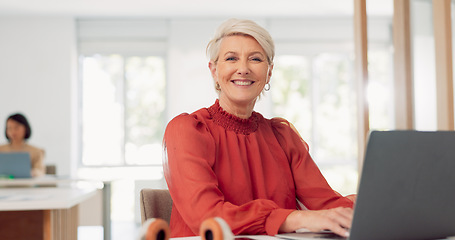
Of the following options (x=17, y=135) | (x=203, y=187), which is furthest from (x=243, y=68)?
(x=17, y=135)

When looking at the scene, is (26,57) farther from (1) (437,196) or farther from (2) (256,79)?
(1) (437,196)

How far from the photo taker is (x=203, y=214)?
125cm

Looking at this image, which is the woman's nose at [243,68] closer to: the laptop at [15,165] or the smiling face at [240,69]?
the smiling face at [240,69]

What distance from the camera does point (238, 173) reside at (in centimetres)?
145

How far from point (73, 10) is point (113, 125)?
180cm

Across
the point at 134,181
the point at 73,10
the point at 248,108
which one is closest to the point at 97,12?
Answer: the point at 73,10

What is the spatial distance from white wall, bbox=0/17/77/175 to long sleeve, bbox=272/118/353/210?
22.0 ft

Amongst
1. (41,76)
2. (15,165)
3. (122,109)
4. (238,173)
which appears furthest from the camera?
(122,109)

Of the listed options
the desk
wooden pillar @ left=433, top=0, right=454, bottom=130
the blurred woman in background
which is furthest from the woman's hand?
the blurred woman in background

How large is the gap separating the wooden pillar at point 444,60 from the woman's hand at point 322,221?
0.88 meters

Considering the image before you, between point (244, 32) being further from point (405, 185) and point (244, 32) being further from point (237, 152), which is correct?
Answer: point (405, 185)

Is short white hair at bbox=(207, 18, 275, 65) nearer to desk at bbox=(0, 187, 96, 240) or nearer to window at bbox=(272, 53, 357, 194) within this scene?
desk at bbox=(0, 187, 96, 240)

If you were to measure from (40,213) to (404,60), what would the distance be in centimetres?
265

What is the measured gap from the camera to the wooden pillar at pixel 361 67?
182 centimetres
